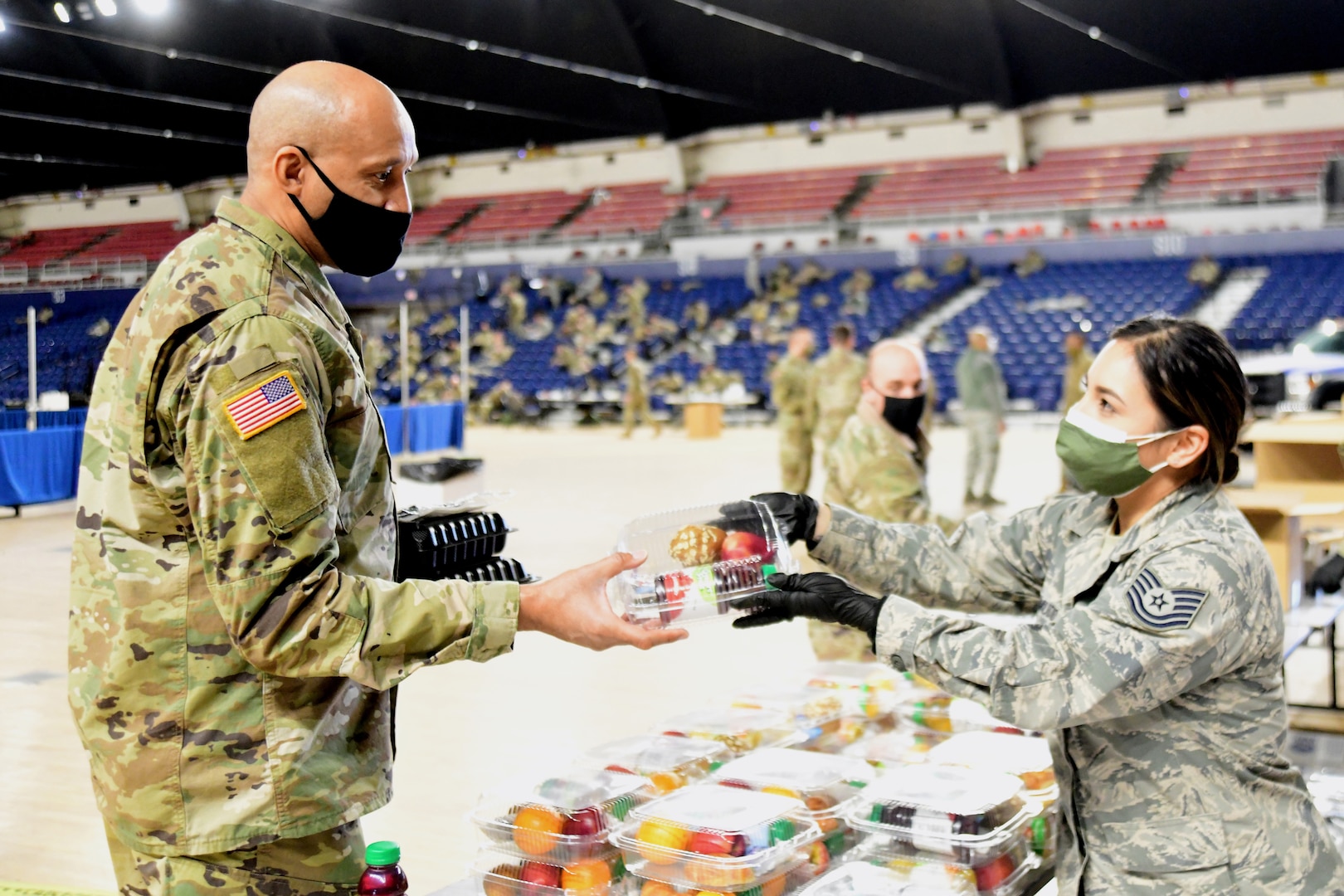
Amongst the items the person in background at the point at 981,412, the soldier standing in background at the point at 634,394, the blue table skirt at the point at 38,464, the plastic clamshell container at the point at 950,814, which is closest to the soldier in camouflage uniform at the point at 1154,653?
the plastic clamshell container at the point at 950,814

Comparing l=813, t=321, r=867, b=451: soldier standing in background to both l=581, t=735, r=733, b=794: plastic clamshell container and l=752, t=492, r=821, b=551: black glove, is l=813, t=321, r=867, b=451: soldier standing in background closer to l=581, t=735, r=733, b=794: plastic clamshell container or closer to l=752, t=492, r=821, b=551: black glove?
l=581, t=735, r=733, b=794: plastic clamshell container

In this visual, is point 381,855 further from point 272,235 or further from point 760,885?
point 272,235

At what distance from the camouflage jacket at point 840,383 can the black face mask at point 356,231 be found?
7.48 m

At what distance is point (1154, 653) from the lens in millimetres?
1591

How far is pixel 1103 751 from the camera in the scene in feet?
5.71

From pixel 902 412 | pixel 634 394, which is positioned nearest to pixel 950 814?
pixel 902 412

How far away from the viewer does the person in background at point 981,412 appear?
33.6 feet

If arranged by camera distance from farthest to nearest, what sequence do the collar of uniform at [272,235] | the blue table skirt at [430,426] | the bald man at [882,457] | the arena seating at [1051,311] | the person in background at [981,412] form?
the arena seating at [1051,311]
the blue table skirt at [430,426]
the person in background at [981,412]
the bald man at [882,457]
the collar of uniform at [272,235]

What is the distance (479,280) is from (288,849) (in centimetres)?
2718

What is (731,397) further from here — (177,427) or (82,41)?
(177,427)

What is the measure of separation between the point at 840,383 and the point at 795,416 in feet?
3.47

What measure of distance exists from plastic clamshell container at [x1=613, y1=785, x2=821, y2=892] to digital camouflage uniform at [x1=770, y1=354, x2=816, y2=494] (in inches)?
309

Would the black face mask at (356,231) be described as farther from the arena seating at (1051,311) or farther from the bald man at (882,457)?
the arena seating at (1051,311)

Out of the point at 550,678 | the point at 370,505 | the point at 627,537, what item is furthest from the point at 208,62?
the point at 370,505
